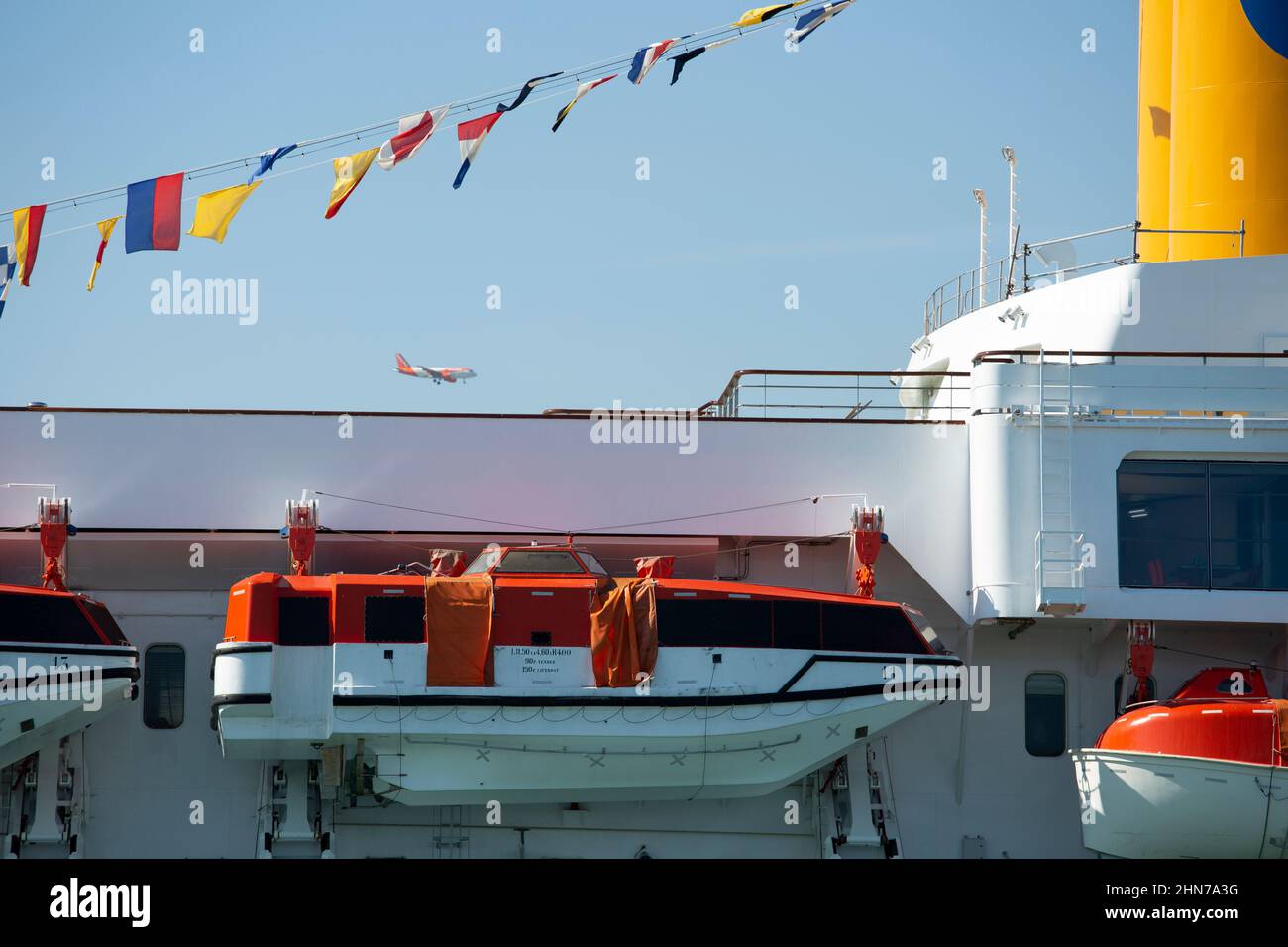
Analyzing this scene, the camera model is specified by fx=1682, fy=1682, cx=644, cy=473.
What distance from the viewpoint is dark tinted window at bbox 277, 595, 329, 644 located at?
1820 centimetres

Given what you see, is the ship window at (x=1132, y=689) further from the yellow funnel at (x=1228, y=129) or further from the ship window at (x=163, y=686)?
the ship window at (x=163, y=686)

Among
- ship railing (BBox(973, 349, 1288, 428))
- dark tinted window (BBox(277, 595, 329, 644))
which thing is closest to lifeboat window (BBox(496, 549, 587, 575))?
dark tinted window (BBox(277, 595, 329, 644))

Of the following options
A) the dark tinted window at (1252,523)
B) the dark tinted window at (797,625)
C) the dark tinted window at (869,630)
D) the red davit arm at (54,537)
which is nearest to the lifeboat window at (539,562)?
the dark tinted window at (797,625)

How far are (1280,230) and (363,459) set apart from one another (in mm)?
12373

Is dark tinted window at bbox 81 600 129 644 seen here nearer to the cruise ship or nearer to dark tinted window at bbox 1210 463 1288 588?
the cruise ship

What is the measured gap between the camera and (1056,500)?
19.7 meters

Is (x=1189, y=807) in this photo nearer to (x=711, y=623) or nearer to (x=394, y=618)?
(x=711, y=623)

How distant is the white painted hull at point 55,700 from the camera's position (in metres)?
18.1

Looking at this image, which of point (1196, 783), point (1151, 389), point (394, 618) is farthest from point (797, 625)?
point (1151, 389)

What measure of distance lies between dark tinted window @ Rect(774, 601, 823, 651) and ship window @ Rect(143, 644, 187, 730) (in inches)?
292

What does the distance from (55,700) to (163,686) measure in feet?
7.42

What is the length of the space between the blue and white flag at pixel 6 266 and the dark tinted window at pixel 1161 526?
44.6 ft
